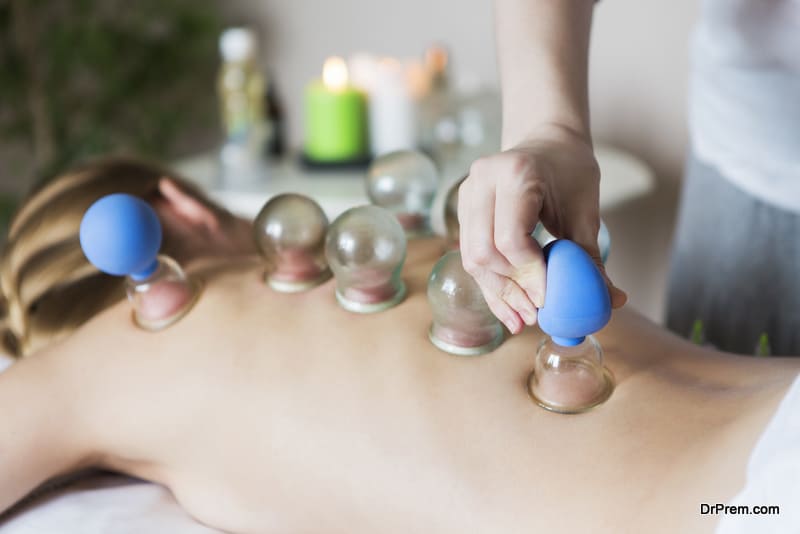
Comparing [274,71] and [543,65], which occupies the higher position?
[543,65]

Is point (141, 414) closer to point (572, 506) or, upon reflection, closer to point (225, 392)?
point (225, 392)

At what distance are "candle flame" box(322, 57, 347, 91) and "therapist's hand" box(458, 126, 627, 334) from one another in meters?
1.28

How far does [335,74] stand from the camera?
1896 mm

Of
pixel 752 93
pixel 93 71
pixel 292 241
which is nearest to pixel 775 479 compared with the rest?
pixel 292 241

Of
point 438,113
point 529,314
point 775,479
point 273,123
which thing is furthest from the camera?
point 273,123

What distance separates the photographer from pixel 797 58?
Result: 0.98 metres

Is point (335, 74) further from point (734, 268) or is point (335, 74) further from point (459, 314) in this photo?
point (459, 314)

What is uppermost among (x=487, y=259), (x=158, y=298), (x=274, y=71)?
(x=487, y=259)

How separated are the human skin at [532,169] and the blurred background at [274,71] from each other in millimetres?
1037

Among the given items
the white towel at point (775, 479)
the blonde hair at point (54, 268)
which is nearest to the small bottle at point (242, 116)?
the blonde hair at point (54, 268)

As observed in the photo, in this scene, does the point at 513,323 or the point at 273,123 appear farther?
the point at 273,123

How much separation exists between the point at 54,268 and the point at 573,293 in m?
0.65

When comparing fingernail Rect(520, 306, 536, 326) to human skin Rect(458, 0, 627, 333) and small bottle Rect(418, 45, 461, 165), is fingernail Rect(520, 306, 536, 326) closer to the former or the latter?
human skin Rect(458, 0, 627, 333)

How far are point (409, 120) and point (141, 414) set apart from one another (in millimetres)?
1231
